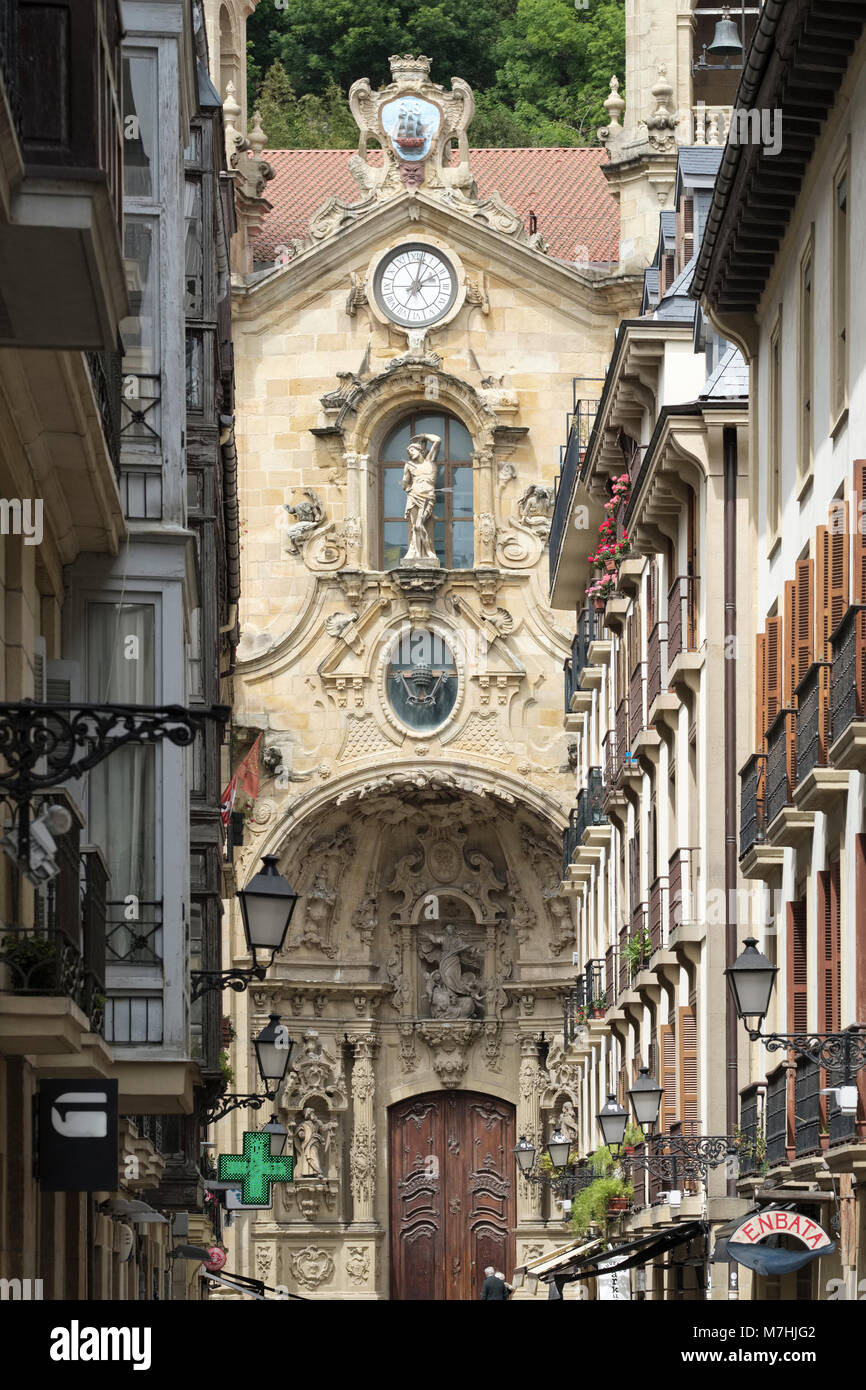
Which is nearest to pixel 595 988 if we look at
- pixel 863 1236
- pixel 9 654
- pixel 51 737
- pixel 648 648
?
pixel 648 648

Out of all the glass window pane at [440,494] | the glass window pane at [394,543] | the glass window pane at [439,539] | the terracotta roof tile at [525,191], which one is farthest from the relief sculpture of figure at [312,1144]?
the terracotta roof tile at [525,191]

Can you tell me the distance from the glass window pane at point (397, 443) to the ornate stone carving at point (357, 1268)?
15.3 m

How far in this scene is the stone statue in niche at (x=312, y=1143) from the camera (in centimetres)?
5384

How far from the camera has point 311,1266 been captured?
177 feet

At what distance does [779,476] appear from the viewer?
82.5 ft

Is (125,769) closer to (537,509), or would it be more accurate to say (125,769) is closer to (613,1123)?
(613,1123)

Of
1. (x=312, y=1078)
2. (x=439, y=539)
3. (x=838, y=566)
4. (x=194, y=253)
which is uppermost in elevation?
(x=439, y=539)

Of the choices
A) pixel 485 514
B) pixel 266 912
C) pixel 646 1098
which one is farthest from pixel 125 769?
pixel 485 514

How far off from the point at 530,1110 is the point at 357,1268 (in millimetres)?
4471

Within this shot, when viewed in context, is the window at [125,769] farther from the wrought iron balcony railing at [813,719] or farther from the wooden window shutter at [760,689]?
the wooden window shutter at [760,689]

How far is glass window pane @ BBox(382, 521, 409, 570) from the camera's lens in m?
54.8

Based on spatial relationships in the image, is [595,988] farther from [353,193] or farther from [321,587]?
[353,193]

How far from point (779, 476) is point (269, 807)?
28566 millimetres

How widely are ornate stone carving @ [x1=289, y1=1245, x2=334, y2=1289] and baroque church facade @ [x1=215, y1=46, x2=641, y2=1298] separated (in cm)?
6
